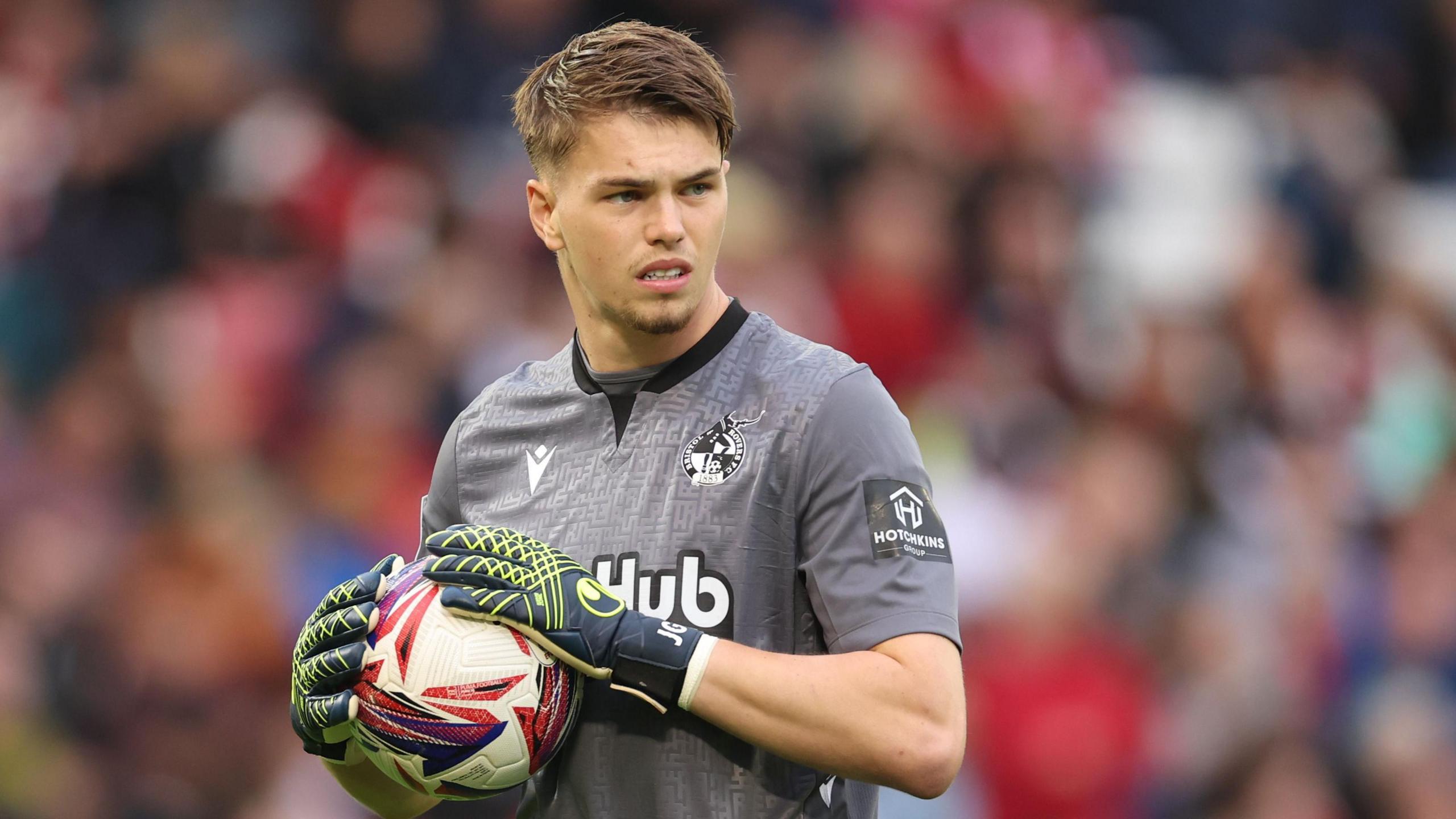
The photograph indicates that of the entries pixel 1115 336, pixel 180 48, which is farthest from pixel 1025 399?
pixel 180 48

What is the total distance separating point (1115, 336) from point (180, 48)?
4881 millimetres

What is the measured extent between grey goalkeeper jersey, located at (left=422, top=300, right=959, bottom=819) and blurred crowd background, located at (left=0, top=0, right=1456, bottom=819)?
2544mm

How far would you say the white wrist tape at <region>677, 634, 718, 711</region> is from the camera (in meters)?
2.88

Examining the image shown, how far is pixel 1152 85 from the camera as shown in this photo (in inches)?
402

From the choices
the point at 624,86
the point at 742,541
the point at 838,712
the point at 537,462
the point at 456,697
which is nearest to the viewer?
the point at 838,712

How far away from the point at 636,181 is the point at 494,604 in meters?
0.82

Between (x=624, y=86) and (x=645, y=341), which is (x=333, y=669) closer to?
(x=645, y=341)

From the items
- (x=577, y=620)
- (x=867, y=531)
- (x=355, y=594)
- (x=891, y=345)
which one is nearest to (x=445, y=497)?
(x=355, y=594)

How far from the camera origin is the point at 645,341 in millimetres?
3311

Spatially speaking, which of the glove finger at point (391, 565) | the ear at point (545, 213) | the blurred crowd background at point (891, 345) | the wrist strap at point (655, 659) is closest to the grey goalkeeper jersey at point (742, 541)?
the wrist strap at point (655, 659)

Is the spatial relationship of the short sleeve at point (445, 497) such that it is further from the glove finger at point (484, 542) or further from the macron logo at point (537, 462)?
the glove finger at point (484, 542)

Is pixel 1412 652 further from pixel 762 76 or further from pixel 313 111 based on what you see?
pixel 313 111

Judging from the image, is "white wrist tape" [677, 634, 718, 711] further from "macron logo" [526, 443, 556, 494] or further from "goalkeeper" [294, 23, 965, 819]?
"macron logo" [526, 443, 556, 494]

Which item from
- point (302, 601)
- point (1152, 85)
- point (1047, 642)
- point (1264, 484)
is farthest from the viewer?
point (1152, 85)
